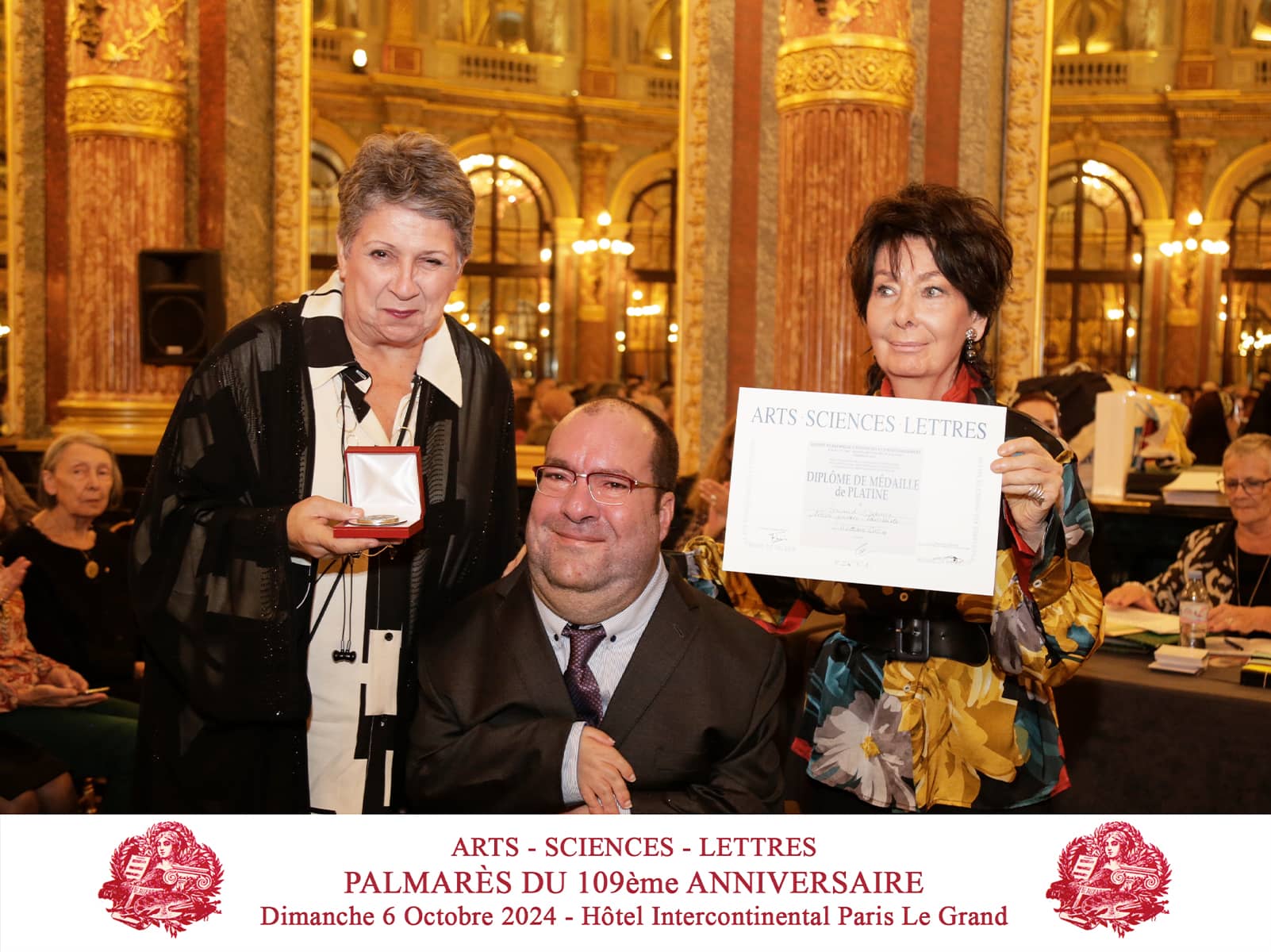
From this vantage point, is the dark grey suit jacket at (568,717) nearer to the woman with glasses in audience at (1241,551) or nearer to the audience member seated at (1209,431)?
the woman with glasses in audience at (1241,551)

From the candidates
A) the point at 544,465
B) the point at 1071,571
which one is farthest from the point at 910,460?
the point at 544,465

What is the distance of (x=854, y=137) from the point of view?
21.7 ft

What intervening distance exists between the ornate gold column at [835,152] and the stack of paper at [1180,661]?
3054 millimetres

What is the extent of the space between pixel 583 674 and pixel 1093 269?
18.1 metres

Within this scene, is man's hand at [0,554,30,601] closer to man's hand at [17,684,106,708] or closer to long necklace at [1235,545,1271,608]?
man's hand at [17,684,106,708]

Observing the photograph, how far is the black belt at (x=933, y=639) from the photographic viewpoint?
7.05 ft

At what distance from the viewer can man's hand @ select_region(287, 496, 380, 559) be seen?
77.7 inches

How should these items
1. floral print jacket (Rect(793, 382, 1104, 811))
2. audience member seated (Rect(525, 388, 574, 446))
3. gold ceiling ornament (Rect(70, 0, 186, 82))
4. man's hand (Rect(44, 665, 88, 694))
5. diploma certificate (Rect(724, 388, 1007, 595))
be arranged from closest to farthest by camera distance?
diploma certificate (Rect(724, 388, 1007, 595)), floral print jacket (Rect(793, 382, 1104, 811)), man's hand (Rect(44, 665, 88, 694)), gold ceiling ornament (Rect(70, 0, 186, 82)), audience member seated (Rect(525, 388, 574, 446))

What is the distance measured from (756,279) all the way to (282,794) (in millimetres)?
6081

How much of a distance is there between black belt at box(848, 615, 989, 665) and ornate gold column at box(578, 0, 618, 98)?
1856 centimetres

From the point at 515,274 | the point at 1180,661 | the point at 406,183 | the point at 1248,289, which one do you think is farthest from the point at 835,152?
the point at 1248,289

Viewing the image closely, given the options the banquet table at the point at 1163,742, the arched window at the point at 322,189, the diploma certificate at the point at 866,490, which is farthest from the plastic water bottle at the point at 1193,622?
the arched window at the point at 322,189
